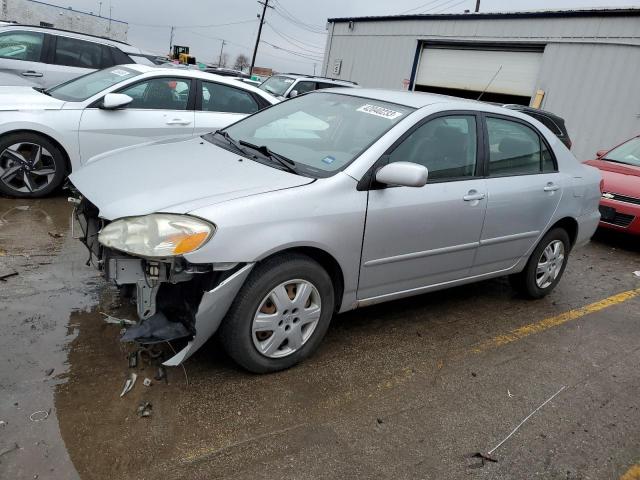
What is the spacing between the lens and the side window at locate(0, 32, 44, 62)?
Result: 27.8ft

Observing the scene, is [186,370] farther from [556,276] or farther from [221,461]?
[556,276]

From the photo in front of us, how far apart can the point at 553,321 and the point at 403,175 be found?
89.5 inches

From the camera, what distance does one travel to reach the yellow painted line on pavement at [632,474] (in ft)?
8.66

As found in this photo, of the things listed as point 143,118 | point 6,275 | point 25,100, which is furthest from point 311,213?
point 25,100

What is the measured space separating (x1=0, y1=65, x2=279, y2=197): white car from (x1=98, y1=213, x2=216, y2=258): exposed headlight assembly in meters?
2.54

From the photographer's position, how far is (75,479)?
7.07ft

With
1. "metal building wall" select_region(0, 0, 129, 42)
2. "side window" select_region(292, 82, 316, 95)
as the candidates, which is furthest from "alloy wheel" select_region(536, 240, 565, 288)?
"metal building wall" select_region(0, 0, 129, 42)

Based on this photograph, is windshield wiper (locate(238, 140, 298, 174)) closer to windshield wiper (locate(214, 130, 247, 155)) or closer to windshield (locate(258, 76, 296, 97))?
windshield wiper (locate(214, 130, 247, 155))

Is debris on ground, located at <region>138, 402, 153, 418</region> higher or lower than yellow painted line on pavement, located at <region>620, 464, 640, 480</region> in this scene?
lower

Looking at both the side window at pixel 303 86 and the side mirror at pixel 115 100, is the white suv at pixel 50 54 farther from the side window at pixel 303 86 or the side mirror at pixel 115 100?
the side window at pixel 303 86

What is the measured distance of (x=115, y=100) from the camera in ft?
18.3

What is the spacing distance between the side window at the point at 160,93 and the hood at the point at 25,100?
0.72 metres

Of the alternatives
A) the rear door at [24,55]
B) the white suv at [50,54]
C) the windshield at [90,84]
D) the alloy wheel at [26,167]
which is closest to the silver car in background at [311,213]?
the alloy wheel at [26,167]

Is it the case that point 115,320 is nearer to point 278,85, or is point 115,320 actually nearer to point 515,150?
point 515,150
